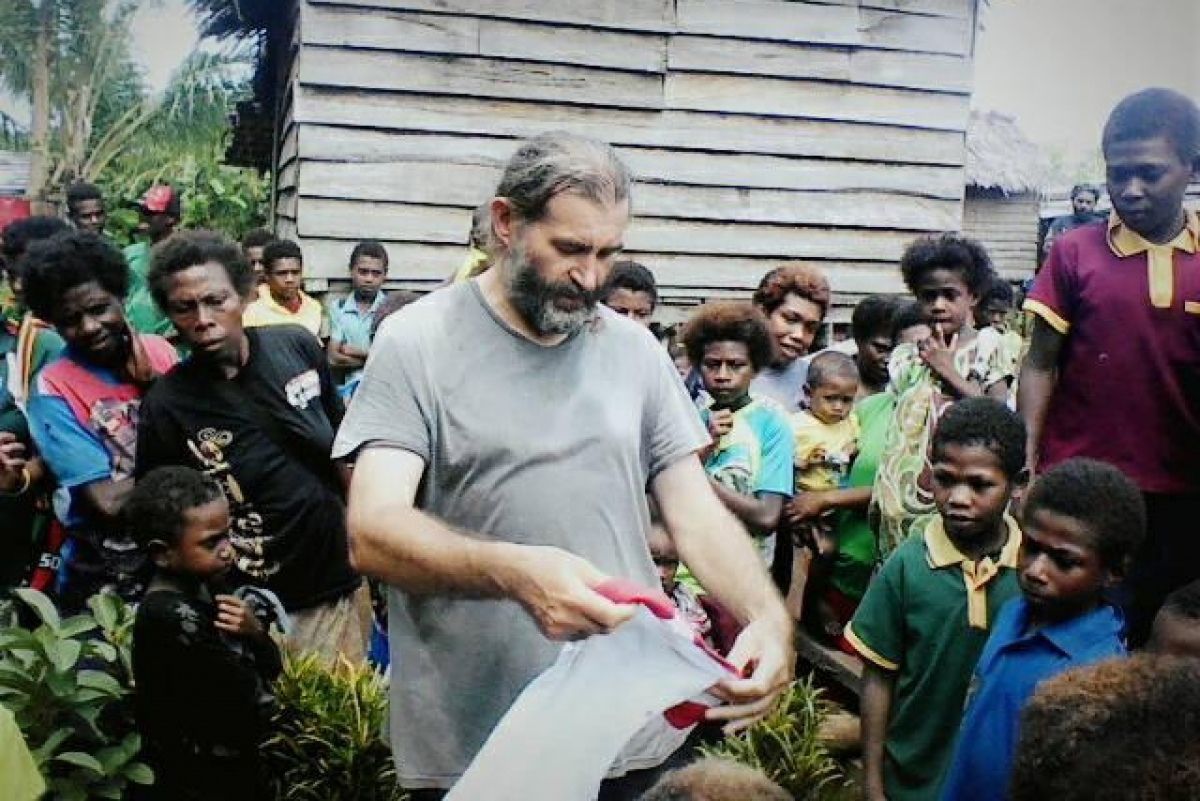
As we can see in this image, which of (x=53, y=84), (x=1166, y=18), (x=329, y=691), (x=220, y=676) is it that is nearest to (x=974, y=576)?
(x=220, y=676)

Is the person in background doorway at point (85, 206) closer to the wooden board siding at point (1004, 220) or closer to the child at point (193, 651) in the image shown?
the child at point (193, 651)

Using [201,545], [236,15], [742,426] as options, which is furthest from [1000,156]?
[201,545]

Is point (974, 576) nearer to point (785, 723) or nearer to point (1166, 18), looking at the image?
point (785, 723)

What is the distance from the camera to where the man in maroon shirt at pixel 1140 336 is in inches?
123

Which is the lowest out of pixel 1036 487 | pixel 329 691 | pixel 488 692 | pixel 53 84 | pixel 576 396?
pixel 329 691

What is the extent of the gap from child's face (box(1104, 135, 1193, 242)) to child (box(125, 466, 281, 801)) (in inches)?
105

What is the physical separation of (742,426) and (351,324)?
12.5 ft

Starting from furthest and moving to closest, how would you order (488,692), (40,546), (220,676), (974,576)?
(40,546) → (220,676) → (974,576) → (488,692)

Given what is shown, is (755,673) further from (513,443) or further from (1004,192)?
(1004,192)

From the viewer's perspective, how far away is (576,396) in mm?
2244

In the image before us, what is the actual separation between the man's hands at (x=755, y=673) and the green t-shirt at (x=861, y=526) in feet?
8.03

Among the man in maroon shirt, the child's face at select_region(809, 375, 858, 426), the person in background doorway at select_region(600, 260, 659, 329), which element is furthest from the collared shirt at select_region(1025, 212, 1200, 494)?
the person in background doorway at select_region(600, 260, 659, 329)

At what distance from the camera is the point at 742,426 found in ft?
13.3

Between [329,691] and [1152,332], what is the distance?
9.92 ft
